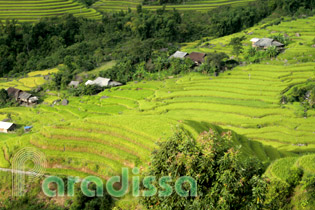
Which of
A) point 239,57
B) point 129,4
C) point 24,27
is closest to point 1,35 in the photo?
point 24,27

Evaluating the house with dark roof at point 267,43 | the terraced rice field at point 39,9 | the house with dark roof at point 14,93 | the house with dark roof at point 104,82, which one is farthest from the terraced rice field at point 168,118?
the terraced rice field at point 39,9

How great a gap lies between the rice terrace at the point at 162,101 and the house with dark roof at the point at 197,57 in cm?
14

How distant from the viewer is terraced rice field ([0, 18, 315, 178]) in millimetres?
17047

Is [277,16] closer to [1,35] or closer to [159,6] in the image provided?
[159,6]

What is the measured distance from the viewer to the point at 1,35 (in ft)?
152

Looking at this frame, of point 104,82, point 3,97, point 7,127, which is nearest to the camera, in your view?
point 7,127

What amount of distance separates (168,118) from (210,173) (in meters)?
11.1

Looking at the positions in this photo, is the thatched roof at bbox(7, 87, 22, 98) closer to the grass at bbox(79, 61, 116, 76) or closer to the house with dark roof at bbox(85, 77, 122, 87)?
the house with dark roof at bbox(85, 77, 122, 87)

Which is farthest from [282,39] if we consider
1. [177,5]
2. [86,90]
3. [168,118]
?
[177,5]

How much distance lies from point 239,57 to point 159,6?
1157 inches

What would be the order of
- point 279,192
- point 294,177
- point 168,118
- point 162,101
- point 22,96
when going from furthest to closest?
1. point 22,96
2. point 162,101
3. point 168,118
4. point 294,177
5. point 279,192

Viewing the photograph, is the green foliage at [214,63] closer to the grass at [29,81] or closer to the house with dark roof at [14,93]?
the house with dark roof at [14,93]

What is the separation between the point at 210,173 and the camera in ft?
27.9

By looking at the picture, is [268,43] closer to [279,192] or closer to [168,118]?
[168,118]
